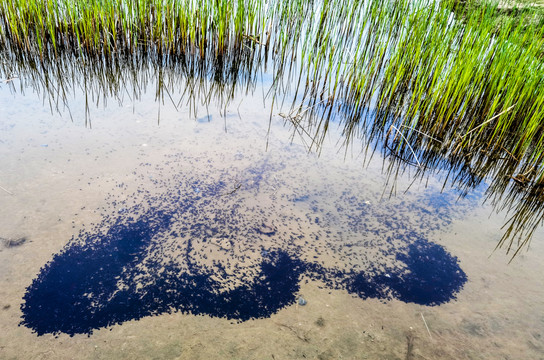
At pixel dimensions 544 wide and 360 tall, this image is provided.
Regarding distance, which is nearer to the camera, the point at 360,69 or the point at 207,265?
the point at 207,265

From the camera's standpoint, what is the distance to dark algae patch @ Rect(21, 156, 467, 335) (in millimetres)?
1320

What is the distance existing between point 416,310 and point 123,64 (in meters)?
3.15

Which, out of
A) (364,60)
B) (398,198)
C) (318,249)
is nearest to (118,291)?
(318,249)

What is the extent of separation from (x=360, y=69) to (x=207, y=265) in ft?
7.42

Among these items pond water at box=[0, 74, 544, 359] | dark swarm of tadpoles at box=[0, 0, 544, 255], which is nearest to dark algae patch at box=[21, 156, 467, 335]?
pond water at box=[0, 74, 544, 359]

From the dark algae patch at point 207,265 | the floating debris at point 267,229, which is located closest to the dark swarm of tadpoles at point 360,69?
the dark algae patch at point 207,265

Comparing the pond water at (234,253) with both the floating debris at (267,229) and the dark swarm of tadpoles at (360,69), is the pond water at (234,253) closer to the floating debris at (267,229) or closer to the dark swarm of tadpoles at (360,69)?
the floating debris at (267,229)

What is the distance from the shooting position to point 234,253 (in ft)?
5.24

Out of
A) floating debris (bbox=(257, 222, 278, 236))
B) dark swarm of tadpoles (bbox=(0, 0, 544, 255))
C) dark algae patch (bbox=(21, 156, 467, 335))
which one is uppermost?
dark swarm of tadpoles (bbox=(0, 0, 544, 255))

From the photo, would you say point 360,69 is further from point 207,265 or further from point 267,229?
point 207,265

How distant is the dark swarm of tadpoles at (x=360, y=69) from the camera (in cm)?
239

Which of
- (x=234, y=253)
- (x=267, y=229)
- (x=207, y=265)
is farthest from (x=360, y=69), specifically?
(x=207, y=265)

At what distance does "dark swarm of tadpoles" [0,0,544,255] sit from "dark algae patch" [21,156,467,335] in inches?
27.1

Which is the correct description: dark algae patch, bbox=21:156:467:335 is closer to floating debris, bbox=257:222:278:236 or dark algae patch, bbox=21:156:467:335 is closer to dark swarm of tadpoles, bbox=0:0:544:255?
floating debris, bbox=257:222:278:236
